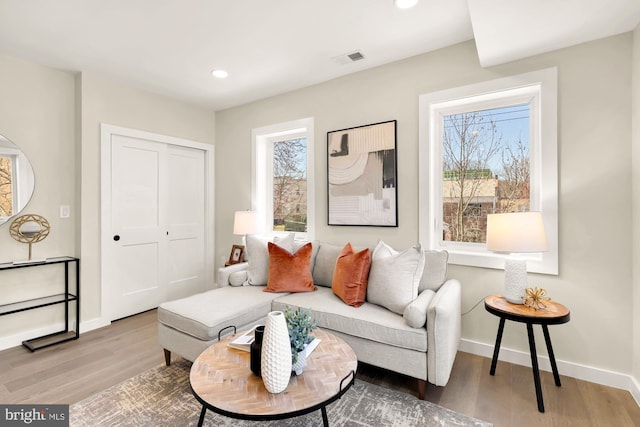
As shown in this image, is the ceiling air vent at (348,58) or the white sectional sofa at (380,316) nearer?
the white sectional sofa at (380,316)

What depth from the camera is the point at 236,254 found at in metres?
3.95

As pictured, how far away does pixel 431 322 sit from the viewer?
191 centimetres

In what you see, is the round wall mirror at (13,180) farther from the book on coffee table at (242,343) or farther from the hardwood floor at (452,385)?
the book on coffee table at (242,343)

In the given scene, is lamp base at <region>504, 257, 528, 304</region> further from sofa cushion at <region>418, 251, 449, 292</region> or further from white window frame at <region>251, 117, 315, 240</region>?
white window frame at <region>251, 117, 315, 240</region>

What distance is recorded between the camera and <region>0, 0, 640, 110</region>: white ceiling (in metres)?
1.98

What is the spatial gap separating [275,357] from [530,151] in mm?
2465

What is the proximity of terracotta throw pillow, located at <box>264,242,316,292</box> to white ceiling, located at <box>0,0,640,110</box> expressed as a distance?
177 cm

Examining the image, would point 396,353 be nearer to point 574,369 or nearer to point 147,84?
point 574,369

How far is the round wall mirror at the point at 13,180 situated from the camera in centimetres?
278

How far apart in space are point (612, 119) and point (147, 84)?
4.19 metres

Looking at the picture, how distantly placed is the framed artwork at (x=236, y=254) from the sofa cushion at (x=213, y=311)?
1131 millimetres

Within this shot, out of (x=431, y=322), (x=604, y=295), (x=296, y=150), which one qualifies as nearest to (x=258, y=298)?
(x=431, y=322)

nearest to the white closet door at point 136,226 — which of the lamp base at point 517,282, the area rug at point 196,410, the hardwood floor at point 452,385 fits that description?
the hardwood floor at point 452,385

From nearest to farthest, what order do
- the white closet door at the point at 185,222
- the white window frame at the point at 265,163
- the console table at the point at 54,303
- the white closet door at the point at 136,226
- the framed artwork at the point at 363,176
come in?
the console table at the point at 54,303 → the framed artwork at the point at 363,176 → the white closet door at the point at 136,226 → the white window frame at the point at 265,163 → the white closet door at the point at 185,222
